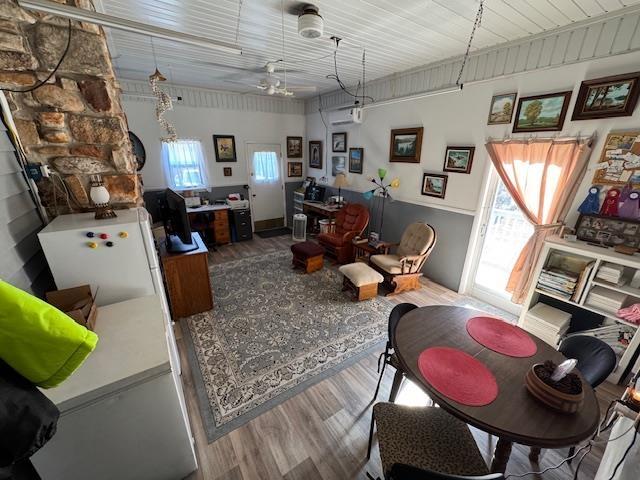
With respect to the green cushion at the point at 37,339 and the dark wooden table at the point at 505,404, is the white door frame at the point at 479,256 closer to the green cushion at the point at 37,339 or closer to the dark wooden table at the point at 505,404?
the dark wooden table at the point at 505,404

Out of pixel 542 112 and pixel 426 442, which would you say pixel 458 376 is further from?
pixel 542 112

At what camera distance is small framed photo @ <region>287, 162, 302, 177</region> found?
6.27 metres

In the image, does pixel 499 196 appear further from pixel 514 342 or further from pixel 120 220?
pixel 120 220

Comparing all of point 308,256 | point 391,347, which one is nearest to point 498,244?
point 391,347

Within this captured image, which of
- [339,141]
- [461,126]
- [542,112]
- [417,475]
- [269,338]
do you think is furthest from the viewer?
[339,141]

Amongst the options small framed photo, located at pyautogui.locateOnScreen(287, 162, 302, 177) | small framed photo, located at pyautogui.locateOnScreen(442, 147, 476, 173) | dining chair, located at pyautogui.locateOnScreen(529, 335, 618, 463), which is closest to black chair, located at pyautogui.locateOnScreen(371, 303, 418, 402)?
dining chair, located at pyautogui.locateOnScreen(529, 335, 618, 463)

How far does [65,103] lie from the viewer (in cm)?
166

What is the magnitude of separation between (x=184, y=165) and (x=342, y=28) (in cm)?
A: 392

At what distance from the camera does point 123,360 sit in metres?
1.27

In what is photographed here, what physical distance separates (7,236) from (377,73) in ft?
14.4

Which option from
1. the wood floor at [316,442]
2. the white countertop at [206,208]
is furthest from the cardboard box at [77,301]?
the white countertop at [206,208]

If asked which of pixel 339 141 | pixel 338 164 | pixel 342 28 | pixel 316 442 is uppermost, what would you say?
pixel 342 28

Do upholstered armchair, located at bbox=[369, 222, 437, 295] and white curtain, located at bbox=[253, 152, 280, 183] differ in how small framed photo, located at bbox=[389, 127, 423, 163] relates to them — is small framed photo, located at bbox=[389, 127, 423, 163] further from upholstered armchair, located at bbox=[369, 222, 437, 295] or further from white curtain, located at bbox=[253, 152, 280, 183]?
white curtain, located at bbox=[253, 152, 280, 183]

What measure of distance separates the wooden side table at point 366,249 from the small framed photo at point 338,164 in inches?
72.4
